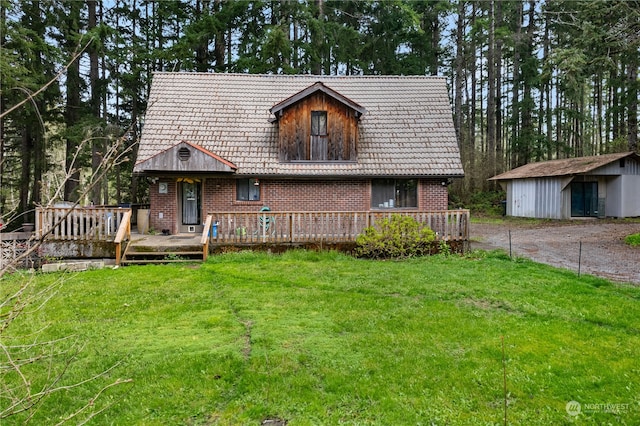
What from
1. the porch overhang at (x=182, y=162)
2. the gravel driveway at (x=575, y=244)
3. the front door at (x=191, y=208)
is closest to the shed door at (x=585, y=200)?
the gravel driveway at (x=575, y=244)

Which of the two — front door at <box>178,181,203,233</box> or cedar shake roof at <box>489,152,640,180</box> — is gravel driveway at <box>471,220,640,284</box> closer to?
cedar shake roof at <box>489,152,640,180</box>

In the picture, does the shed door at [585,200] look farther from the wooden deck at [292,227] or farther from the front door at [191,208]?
the front door at [191,208]

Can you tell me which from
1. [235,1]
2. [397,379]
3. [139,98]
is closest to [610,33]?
[397,379]

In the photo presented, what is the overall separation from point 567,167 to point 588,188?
1.69 meters

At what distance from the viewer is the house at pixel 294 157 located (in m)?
14.4

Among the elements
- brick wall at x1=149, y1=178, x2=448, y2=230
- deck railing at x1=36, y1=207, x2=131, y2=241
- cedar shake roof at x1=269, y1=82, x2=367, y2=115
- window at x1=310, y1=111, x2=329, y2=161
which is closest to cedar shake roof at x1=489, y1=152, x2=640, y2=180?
brick wall at x1=149, y1=178, x2=448, y2=230

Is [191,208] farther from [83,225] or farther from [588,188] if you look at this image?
[588,188]

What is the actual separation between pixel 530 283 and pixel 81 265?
36.1 feet

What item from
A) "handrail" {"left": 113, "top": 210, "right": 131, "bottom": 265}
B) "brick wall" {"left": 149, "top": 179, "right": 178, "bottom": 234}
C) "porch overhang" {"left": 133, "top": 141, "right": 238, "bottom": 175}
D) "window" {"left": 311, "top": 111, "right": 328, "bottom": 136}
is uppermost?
"window" {"left": 311, "top": 111, "right": 328, "bottom": 136}

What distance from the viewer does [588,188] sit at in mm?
22797

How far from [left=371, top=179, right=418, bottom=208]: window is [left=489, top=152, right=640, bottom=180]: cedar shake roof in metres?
11.7

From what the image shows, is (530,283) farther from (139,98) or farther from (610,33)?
(139,98)

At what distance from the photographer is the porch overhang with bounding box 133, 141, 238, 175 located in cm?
1302

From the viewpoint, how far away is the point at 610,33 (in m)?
13.8
